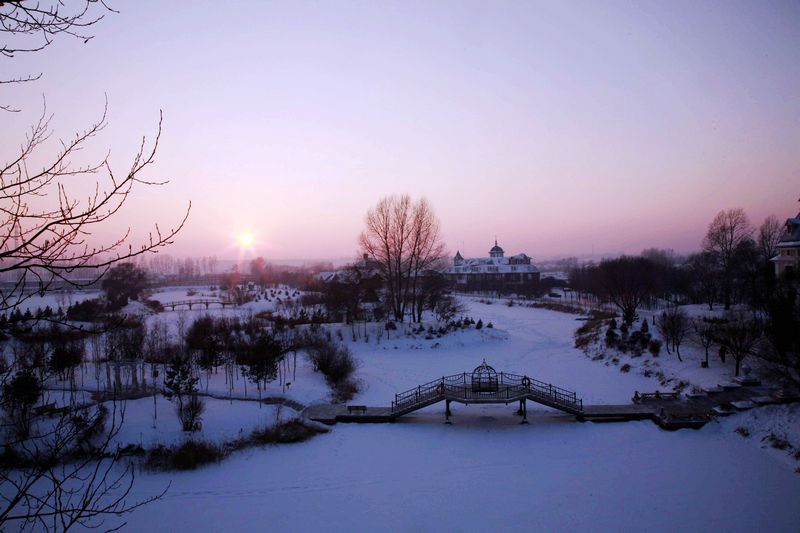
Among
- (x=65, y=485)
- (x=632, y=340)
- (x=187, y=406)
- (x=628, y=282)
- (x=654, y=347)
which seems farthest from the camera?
(x=628, y=282)

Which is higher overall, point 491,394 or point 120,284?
point 120,284

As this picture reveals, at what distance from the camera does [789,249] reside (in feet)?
116

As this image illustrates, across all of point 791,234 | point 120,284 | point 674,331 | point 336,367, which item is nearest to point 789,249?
point 791,234

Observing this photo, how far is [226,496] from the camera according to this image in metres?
15.0

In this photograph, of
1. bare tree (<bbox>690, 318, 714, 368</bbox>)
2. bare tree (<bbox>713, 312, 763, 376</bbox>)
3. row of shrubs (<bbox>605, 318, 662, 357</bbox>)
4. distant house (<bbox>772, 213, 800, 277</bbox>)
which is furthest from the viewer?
distant house (<bbox>772, 213, 800, 277</bbox>)

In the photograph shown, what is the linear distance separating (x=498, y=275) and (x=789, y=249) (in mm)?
52351

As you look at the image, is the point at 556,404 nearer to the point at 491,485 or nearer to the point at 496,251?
the point at 491,485

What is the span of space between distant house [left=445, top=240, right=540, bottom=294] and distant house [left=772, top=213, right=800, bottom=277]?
41207mm

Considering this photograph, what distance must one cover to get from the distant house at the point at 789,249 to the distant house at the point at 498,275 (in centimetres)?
4121

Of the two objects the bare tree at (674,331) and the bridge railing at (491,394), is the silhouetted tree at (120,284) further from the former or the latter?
the bare tree at (674,331)

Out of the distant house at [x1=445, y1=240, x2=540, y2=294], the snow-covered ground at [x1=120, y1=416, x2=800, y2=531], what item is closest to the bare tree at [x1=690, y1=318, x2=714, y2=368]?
the snow-covered ground at [x1=120, y1=416, x2=800, y2=531]

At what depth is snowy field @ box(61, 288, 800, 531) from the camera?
13.5m

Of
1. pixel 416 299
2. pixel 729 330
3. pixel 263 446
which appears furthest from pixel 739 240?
pixel 263 446

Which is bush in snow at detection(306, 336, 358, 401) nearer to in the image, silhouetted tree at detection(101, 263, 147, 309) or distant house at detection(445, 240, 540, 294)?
silhouetted tree at detection(101, 263, 147, 309)
